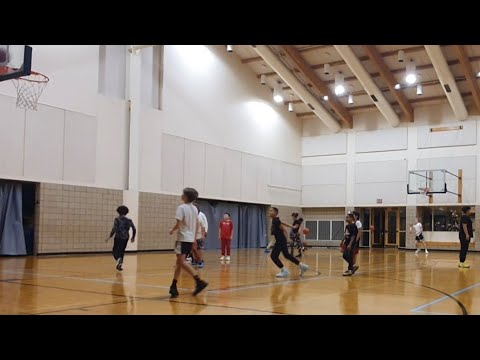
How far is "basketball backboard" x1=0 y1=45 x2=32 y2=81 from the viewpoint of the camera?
9.23m

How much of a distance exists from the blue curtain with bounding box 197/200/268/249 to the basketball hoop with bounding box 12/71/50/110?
10.1m

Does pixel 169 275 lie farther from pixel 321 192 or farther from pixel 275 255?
pixel 321 192

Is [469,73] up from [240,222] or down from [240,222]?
up

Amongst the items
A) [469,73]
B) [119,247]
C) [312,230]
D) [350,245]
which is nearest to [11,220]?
[119,247]

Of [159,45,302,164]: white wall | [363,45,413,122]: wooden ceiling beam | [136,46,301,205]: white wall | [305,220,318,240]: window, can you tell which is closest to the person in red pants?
[136,46,301,205]: white wall

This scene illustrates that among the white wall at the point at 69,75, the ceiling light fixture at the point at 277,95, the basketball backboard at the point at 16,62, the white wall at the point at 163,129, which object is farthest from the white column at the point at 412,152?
the basketball backboard at the point at 16,62

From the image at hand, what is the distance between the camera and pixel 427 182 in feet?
90.9

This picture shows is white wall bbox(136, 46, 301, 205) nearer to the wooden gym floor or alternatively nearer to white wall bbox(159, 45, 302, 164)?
white wall bbox(159, 45, 302, 164)

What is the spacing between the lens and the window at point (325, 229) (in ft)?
108

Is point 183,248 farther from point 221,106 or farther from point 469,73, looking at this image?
point 469,73

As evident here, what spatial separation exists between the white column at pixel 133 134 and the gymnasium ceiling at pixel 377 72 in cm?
680

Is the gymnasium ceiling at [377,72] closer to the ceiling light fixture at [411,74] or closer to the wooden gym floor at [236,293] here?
the ceiling light fixture at [411,74]

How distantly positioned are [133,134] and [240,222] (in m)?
9.74
